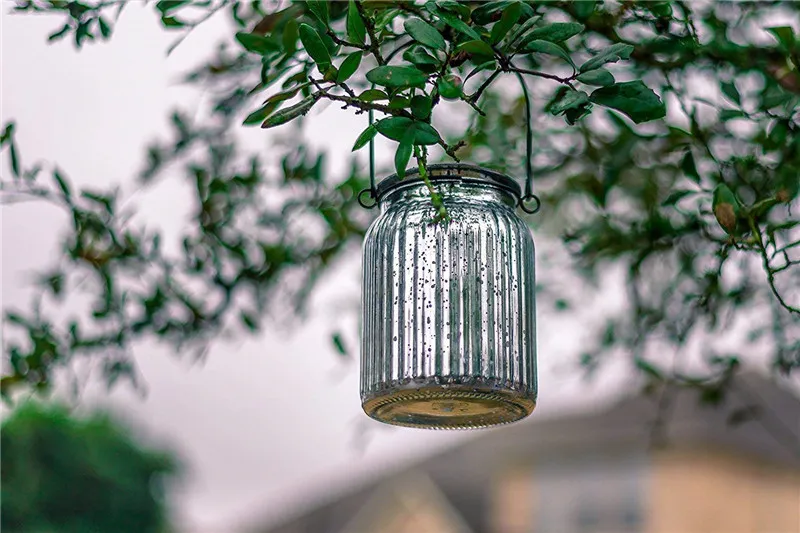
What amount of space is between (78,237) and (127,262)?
27cm

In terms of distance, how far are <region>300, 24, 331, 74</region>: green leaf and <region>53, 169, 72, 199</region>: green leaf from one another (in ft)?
4.07

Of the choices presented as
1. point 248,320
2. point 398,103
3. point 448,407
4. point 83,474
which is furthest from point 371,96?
point 83,474

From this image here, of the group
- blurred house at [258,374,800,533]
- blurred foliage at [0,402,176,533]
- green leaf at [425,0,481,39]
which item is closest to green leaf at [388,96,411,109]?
green leaf at [425,0,481,39]

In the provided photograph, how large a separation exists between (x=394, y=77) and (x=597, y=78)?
0.89 ft

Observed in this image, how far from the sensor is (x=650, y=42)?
2561mm

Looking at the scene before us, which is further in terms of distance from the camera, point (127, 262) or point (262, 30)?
point (127, 262)

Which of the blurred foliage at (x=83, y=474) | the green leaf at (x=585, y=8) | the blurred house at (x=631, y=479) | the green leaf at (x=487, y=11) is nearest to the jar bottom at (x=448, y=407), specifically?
the green leaf at (x=487, y=11)

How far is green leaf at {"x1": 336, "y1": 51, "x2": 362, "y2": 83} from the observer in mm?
1510

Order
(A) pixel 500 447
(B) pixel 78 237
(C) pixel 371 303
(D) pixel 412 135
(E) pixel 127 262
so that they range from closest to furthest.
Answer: (D) pixel 412 135 < (C) pixel 371 303 < (B) pixel 78 237 < (E) pixel 127 262 < (A) pixel 500 447

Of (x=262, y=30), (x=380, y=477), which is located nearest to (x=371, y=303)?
(x=262, y=30)

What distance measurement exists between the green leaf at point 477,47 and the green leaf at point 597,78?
5.1 inches

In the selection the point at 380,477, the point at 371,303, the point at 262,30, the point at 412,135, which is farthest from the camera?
the point at 380,477

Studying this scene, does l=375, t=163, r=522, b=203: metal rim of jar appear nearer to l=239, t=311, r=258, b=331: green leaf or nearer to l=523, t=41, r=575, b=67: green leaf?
l=523, t=41, r=575, b=67: green leaf

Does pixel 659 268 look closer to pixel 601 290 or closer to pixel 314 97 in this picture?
pixel 601 290
